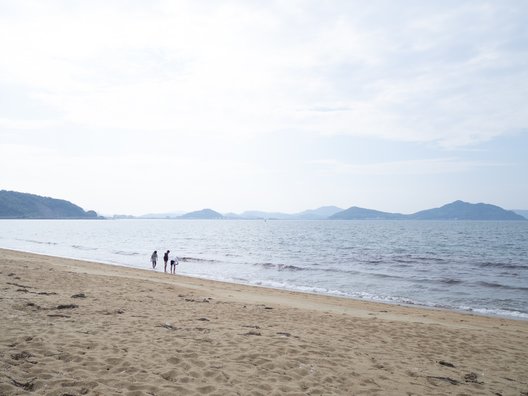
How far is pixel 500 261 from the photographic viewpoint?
39.0 m

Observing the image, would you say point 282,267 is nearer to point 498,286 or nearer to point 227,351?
point 498,286

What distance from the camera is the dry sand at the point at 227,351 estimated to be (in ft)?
19.7

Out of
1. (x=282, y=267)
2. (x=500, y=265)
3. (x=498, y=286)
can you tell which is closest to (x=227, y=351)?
(x=498, y=286)

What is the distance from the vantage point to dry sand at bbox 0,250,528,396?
19.7ft

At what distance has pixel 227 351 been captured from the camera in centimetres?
774

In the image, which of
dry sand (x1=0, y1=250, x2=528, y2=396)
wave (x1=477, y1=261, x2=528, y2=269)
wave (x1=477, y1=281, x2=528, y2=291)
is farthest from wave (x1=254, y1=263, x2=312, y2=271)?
dry sand (x1=0, y1=250, x2=528, y2=396)

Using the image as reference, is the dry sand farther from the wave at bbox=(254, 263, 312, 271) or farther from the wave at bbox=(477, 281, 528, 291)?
the wave at bbox=(254, 263, 312, 271)

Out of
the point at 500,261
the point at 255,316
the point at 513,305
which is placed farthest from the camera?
the point at 500,261

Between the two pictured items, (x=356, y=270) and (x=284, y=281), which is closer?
(x=284, y=281)

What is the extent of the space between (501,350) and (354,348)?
4456 mm

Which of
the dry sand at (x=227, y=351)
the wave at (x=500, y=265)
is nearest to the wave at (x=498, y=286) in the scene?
the wave at (x=500, y=265)

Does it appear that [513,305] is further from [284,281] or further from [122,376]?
[122,376]

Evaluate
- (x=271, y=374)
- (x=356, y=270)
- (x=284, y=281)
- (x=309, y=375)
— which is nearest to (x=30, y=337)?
(x=271, y=374)

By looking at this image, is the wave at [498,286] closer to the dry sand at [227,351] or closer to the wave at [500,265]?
the wave at [500,265]
